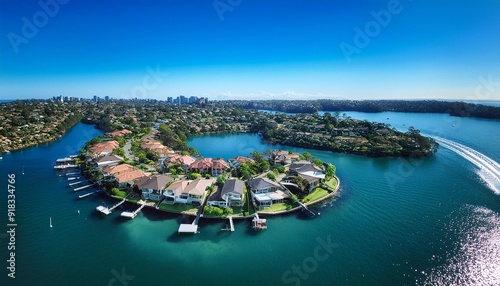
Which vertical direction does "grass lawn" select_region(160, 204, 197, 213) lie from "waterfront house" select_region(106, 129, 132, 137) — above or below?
below

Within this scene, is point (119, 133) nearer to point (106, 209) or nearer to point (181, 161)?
point (181, 161)

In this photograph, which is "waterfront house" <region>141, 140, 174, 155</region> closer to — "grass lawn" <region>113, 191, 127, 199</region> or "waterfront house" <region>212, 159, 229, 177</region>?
"waterfront house" <region>212, 159, 229, 177</region>

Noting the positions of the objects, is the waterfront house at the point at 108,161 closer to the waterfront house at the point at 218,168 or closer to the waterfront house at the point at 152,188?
the waterfront house at the point at 152,188

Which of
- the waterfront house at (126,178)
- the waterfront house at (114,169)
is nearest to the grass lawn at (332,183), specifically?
the waterfront house at (126,178)

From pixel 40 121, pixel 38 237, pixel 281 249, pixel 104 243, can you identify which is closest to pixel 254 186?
pixel 281 249

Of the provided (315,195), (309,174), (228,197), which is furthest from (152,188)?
(309,174)

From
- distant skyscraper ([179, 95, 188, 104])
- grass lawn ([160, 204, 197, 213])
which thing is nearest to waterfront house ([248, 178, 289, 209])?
grass lawn ([160, 204, 197, 213])
